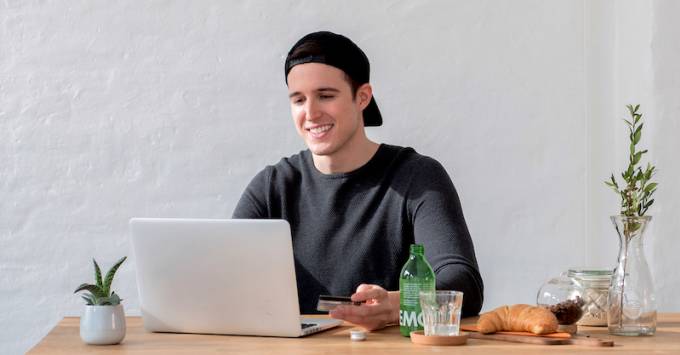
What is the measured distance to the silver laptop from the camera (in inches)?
75.7

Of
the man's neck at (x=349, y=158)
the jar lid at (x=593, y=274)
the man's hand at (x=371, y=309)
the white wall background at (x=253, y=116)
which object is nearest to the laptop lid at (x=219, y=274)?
the man's hand at (x=371, y=309)

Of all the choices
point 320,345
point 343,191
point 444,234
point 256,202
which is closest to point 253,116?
point 256,202

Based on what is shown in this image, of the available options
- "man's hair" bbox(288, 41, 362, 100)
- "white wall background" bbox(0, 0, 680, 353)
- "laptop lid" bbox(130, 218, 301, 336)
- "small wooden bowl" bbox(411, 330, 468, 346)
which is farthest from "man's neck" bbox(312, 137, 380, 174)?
"white wall background" bbox(0, 0, 680, 353)

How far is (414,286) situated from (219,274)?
40 cm

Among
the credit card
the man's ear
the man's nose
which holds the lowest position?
the credit card

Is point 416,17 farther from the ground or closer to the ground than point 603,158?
farther from the ground

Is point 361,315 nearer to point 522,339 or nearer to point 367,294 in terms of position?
point 367,294

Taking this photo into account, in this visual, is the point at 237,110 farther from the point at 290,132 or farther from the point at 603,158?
the point at 603,158

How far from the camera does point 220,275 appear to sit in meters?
1.96

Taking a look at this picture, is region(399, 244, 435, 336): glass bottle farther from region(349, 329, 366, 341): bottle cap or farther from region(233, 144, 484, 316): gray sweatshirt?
region(233, 144, 484, 316): gray sweatshirt

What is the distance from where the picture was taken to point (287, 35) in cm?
404

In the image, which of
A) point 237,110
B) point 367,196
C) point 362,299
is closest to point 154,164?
point 237,110

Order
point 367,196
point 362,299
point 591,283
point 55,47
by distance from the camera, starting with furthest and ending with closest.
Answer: point 55,47, point 367,196, point 591,283, point 362,299

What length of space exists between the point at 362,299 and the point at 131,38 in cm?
236
